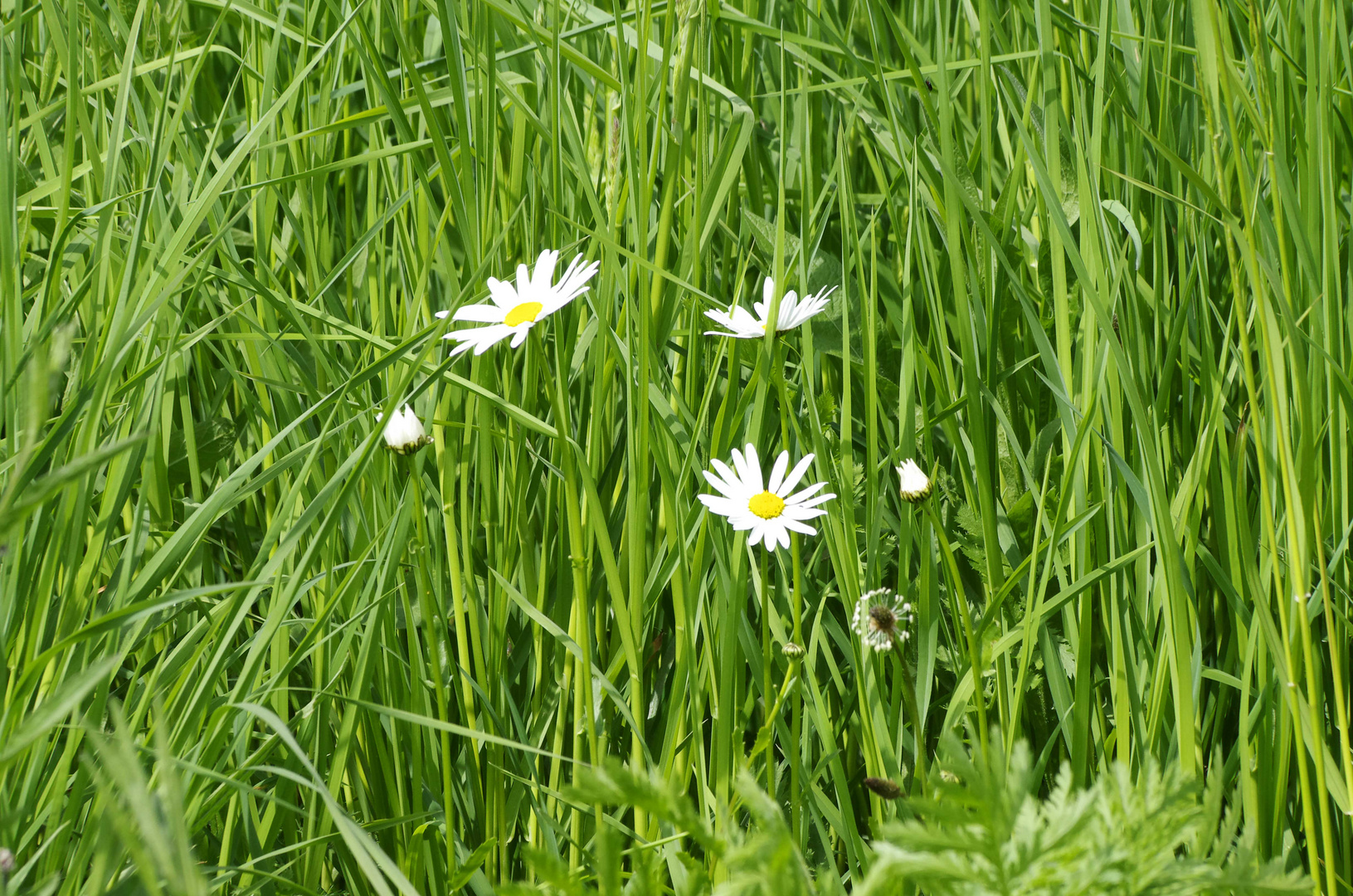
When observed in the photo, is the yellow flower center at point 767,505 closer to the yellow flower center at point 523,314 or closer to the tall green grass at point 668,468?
the tall green grass at point 668,468

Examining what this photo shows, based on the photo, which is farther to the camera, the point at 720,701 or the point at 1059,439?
the point at 1059,439

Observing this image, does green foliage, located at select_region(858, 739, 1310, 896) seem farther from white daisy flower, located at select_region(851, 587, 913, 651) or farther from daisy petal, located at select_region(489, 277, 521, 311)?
daisy petal, located at select_region(489, 277, 521, 311)

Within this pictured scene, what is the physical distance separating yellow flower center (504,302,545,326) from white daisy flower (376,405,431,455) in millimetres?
139

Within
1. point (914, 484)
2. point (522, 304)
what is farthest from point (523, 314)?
point (914, 484)

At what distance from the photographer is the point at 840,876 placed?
108 cm

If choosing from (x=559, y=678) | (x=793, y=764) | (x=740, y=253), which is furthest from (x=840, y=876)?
(x=740, y=253)

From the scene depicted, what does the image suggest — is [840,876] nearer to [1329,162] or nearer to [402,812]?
[402,812]

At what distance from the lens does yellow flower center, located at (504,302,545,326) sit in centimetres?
101

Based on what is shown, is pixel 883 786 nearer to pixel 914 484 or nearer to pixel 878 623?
pixel 878 623

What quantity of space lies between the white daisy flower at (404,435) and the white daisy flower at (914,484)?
1.56ft

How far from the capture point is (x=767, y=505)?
3.20 ft

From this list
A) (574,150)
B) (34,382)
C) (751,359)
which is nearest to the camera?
(34,382)

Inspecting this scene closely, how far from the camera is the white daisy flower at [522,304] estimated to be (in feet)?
3.18

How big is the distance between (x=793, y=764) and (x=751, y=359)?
21.3 inches
